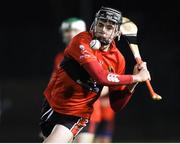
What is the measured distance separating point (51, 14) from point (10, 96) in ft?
4.80

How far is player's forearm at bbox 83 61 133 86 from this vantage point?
4.81 metres

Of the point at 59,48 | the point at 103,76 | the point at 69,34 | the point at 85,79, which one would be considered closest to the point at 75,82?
the point at 85,79

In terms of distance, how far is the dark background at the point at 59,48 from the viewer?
10.4 m

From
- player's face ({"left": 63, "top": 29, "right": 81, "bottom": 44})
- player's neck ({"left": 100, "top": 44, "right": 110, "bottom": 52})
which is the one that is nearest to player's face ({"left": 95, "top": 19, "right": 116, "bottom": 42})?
player's neck ({"left": 100, "top": 44, "right": 110, "bottom": 52})

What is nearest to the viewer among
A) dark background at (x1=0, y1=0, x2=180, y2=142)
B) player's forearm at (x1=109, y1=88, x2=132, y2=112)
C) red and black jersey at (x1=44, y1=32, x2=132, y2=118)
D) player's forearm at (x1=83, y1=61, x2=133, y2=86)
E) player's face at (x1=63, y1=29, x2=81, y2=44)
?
player's forearm at (x1=83, y1=61, x2=133, y2=86)

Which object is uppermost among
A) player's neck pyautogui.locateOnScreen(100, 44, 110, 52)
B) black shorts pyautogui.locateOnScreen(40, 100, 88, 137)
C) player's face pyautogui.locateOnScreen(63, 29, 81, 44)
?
player's neck pyautogui.locateOnScreen(100, 44, 110, 52)

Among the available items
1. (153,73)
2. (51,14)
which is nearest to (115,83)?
(153,73)

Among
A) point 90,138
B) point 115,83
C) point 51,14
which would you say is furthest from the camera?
point 51,14

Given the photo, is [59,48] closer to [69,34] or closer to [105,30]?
[69,34]

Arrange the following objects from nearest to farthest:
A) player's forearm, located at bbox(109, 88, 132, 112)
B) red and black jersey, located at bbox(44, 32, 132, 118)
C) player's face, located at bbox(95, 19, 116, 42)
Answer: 1. player's face, located at bbox(95, 19, 116, 42)
2. red and black jersey, located at bbox(44, 32, 132, 118)
3. player's forearm, located at bbox(109, 88, 132, 112)

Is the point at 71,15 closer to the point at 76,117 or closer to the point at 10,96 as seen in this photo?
the point at 10,96

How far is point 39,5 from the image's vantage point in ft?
36.9

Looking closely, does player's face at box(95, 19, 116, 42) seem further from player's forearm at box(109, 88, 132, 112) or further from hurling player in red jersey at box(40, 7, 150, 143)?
player's forearm at box(109, 88, 132, 112)

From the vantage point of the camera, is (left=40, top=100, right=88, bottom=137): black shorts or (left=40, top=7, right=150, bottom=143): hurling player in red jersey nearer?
(left=40, top=7, right=150, bottom=143): hurling player in red jersey
